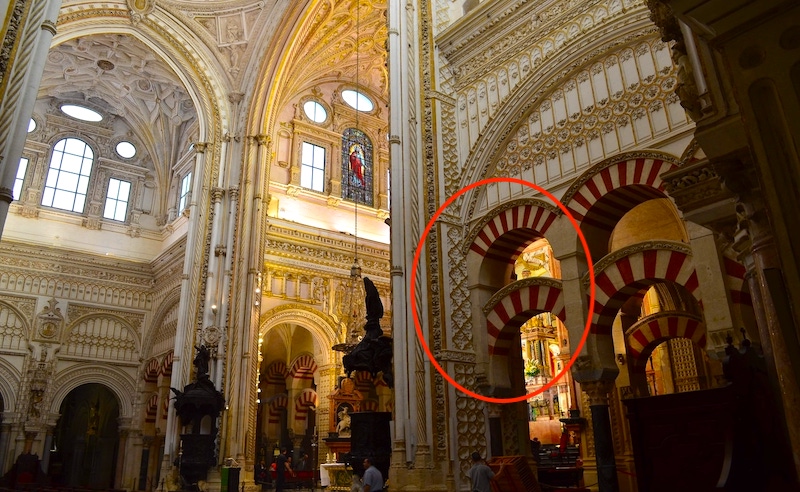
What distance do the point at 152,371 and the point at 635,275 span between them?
51.8 feet

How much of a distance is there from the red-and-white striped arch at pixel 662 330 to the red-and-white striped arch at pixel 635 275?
1.45 m

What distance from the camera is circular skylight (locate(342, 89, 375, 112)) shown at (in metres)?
20.9

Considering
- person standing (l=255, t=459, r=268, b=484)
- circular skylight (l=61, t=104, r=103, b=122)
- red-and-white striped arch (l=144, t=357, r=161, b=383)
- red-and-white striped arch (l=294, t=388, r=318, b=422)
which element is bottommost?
person standing (l=255, t=459, r=268, b=484)

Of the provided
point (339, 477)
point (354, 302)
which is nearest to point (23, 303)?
point (354, 302)

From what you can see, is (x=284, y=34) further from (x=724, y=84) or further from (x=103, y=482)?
(x=103, y=482)

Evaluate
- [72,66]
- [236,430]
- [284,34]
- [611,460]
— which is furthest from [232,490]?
[72,66]

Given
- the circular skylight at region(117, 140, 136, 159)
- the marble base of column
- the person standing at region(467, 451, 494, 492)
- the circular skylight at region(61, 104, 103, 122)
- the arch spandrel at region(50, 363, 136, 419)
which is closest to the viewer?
the person standing at region(467, 451, 494, 492)

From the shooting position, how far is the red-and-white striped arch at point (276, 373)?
769 inches

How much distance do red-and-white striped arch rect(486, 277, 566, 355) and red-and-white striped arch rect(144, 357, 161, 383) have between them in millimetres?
12875

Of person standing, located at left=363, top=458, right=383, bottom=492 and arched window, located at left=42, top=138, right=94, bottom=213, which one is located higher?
arched window, located at left=42, top=138, right=94, bottom=213

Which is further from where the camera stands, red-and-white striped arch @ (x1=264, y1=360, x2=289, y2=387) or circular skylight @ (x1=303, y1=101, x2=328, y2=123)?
circular skylight @ (x1=303, y1=101, x2=328, y2=123)

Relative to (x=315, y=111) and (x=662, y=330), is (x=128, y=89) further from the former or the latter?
(x=662, y=330)

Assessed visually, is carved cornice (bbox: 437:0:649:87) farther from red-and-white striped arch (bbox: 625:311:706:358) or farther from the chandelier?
the chandelier

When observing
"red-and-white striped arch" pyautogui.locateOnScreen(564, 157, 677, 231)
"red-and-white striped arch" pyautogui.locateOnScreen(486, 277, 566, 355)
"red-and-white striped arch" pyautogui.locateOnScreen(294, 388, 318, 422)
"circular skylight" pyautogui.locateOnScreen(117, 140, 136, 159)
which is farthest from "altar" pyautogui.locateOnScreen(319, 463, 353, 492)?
"circular skylight" pyautogui.locateOnScreen(117, 140, 136, 159)
